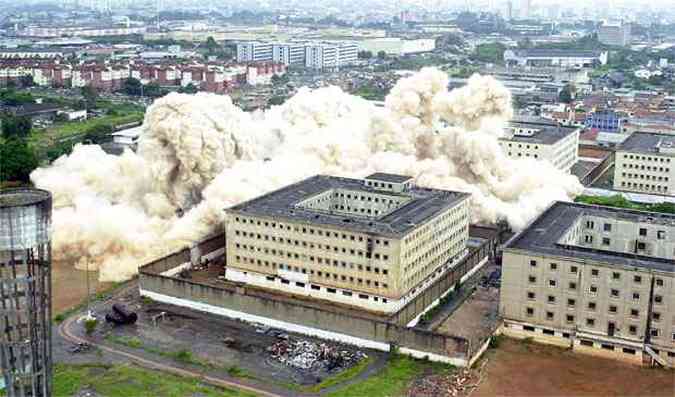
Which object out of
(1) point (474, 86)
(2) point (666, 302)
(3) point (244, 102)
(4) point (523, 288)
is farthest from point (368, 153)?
(3) point (244, 102)

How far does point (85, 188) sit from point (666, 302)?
4922 cm

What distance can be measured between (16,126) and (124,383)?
224 feet

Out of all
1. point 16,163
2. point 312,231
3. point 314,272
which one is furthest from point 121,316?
point 16,163

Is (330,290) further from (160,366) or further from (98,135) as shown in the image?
(98,135)

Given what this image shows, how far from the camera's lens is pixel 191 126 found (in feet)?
212

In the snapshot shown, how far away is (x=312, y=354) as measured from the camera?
41750 mm

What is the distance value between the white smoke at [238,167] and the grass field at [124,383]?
14.7 meters

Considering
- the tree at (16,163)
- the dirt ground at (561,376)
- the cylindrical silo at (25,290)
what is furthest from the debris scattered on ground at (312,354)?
the tree at (16,163)

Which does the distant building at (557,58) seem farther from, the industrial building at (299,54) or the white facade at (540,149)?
the white facade at (540,149)

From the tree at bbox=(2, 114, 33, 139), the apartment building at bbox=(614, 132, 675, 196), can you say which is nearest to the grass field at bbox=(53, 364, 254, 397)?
the apartment building at bbox=(614, 132, 675, 196)

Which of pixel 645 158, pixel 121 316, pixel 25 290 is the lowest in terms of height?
pixel 121 316

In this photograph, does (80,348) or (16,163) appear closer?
(80,348)

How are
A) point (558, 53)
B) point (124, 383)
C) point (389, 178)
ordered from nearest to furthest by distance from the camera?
point (124, 383)
point (389, 178)
point (558, 53)

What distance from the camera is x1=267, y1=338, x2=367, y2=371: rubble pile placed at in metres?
40.5
